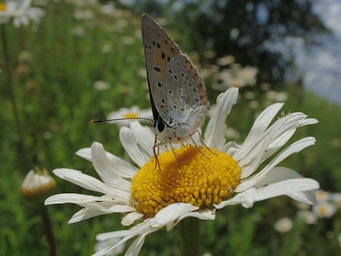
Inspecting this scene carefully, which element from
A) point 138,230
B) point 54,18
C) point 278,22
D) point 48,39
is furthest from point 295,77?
point 278,22

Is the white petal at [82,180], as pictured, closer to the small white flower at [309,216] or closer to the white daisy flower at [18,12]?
the white daisy flower at [18,12]

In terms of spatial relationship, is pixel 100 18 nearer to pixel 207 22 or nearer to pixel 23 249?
pixel 207 22

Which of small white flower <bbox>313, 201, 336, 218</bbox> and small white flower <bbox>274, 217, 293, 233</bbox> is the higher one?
small white flower <bbox>274, 217, 293, 233</bbox>

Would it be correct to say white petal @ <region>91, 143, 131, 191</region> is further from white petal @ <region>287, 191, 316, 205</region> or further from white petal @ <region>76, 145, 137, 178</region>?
white petal @ <region>287, 191, 316, 205</region>

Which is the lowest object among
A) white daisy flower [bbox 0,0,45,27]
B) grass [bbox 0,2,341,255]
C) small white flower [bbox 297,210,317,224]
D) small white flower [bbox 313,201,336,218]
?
small white flower [bbox 313,201,336,218]

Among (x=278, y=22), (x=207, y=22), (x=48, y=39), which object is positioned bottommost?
(x=278, y=22)

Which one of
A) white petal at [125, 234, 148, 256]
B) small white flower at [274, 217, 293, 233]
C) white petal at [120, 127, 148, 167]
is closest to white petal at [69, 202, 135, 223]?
white petal at [125, 234, 148, 256]

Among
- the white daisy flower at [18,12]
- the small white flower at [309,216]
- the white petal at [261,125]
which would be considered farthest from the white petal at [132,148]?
the small white flower at [309,216]

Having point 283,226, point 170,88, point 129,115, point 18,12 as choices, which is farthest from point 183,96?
point 18,12
